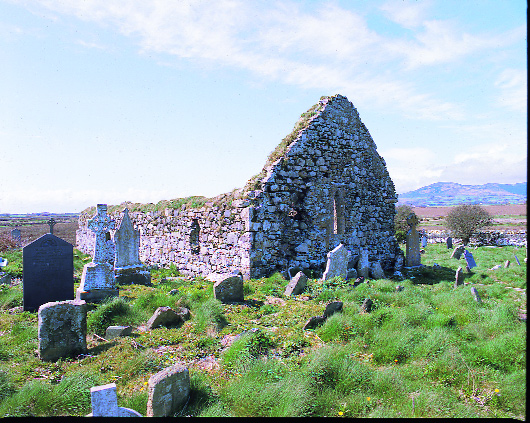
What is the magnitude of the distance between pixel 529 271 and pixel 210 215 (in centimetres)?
1088

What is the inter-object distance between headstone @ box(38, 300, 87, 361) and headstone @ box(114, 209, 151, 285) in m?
5.42

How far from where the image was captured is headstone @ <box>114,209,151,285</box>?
35.2ft

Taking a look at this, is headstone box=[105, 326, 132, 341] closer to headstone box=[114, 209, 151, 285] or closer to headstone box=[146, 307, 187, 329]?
headstone box=[146, 307, 187, 329]

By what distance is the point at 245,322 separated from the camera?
6.63 meters

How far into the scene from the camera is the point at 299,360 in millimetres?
4840

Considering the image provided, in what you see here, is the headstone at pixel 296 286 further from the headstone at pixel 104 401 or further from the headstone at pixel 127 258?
the headstone at pixel 104 401

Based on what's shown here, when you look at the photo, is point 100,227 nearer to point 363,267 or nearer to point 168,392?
point 168,392

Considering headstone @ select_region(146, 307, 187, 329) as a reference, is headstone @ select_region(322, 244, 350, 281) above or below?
above

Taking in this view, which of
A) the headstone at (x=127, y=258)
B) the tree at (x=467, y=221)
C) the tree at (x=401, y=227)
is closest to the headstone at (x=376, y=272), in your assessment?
the headstone at (x=127, y=258)

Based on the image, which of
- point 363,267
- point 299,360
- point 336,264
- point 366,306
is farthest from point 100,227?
point 363,267

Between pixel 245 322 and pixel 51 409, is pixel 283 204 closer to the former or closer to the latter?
pixel 245 322

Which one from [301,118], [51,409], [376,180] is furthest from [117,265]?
[376,180]

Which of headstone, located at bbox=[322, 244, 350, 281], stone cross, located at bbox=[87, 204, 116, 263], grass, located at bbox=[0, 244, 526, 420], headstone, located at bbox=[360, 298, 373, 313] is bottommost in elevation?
grass, located at bbox=[0, 244, 526, 420]

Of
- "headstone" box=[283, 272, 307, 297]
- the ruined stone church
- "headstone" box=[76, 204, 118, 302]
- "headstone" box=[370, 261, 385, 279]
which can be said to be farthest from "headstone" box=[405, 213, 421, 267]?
"headstone" box=[76, 204, 118, 302]
